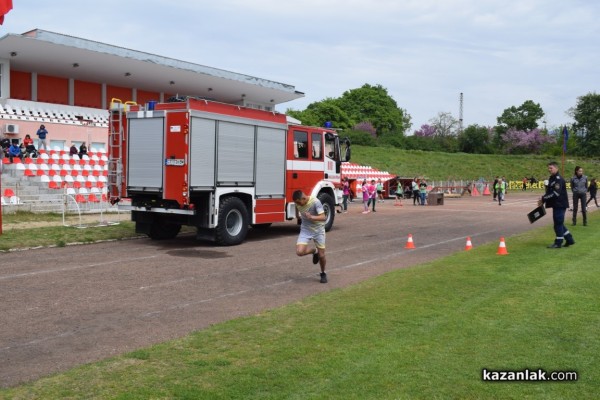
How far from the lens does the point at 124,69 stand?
134 ft

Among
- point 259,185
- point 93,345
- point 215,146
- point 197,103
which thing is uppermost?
point 197,103

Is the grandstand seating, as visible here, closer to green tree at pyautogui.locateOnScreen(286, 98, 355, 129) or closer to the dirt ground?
the dirt ground

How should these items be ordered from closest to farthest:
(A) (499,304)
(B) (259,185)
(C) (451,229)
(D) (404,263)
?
(A) (499,304), (D) (404,263), (B) (259,185), (C) (451,229)

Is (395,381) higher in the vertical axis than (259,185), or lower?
lower

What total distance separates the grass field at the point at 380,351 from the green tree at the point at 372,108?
9637 cm

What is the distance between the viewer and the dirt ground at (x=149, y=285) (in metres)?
6.44

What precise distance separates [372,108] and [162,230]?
9201 centimetres

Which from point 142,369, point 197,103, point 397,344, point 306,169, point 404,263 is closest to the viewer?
point 142,369

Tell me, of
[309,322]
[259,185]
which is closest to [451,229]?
[259,185]

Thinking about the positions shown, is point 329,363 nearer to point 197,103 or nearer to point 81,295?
point 81,295

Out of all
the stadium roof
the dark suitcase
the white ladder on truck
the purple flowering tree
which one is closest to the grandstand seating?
the white ladder on truck

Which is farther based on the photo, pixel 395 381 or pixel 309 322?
pixel 309 322

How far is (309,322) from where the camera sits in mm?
6988

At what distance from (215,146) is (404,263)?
544 cm
